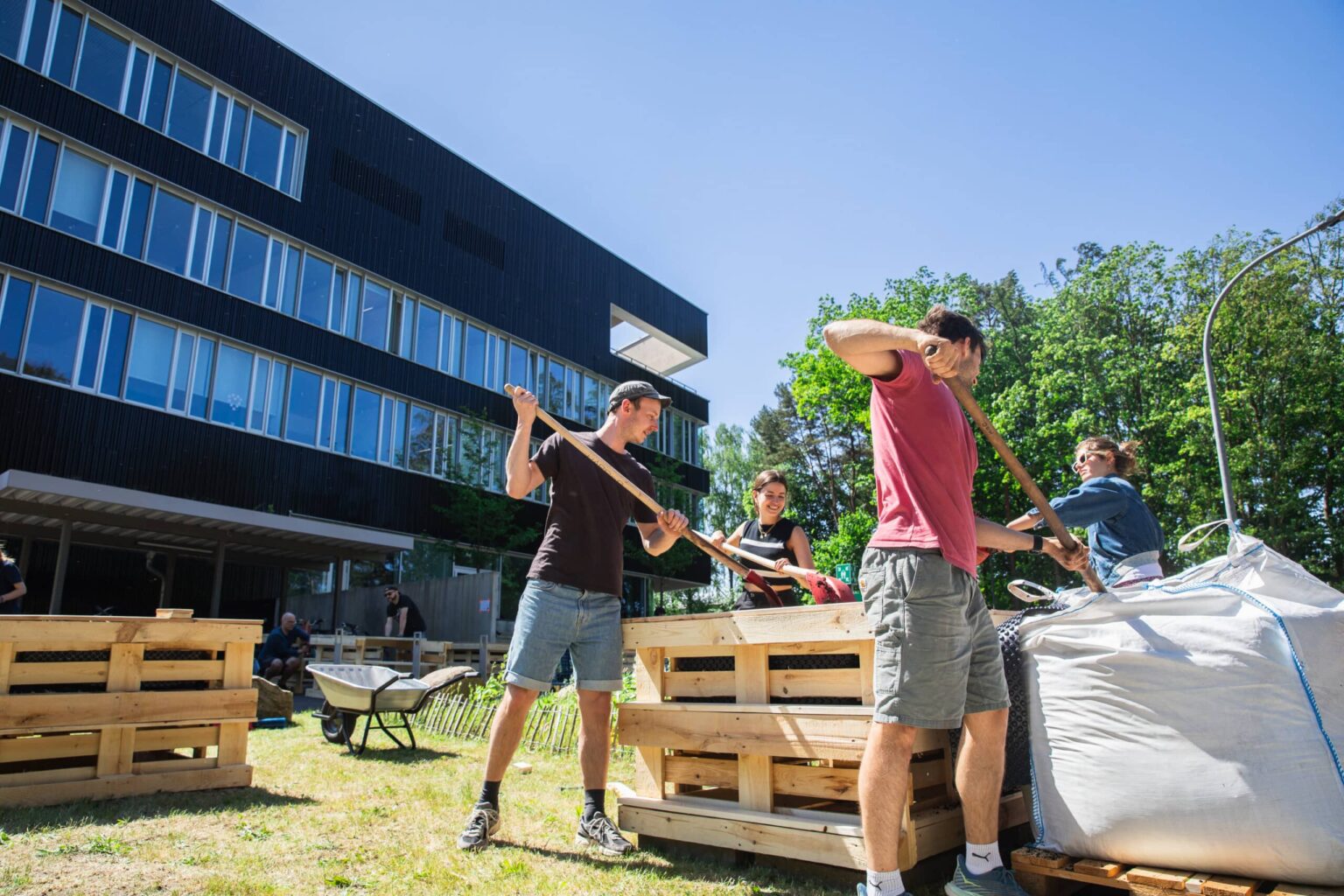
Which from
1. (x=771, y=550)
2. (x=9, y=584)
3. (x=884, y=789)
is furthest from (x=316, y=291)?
(x=884, y=789)

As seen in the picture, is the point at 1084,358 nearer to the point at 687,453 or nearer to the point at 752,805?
the point at 687,453

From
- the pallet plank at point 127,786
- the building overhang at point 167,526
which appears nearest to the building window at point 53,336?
the building overhang at point 167,526

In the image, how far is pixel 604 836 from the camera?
3777mm

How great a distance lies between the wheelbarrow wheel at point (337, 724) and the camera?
715 cm

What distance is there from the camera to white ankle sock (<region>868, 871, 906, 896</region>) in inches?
102

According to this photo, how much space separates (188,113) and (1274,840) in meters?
22.2

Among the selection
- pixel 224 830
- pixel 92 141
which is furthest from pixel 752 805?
pixel 92 141

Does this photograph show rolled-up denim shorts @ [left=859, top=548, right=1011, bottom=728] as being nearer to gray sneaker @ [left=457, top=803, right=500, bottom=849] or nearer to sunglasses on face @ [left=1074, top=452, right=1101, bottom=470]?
gray sneaker @ [left=457, top=803, right=500, bottom=849]

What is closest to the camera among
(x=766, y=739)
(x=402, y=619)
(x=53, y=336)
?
(x=766, y=739)

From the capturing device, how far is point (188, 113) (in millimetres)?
18766

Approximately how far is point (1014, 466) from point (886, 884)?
4.65ft

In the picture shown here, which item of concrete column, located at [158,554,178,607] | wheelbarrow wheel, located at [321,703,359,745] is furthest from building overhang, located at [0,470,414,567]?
wheelbarrow wheel, located at [321,703,359,745]

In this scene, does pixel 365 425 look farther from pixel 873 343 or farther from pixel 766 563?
pixel 873 343

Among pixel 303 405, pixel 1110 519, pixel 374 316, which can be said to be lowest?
pixel 1110 519
